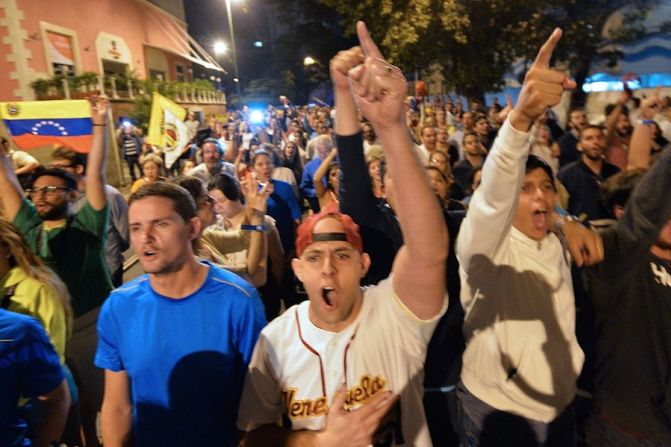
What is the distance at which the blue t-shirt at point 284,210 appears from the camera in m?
5.21

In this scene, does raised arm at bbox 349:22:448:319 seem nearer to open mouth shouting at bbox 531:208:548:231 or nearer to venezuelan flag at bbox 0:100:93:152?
open mouth shouting at bbox 531:208:548:231

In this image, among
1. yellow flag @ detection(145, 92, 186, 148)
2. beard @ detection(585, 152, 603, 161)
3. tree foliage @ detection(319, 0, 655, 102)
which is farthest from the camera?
tree foliage @ detection(319, 0, 655, 102)

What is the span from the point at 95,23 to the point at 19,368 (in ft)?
85.4

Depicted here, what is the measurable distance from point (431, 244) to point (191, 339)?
1217 millimetres

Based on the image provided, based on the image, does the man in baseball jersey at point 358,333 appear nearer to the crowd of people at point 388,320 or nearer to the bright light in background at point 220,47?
the crowd of people at point 388,320

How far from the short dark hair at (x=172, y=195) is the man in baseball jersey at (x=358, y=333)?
0.68m

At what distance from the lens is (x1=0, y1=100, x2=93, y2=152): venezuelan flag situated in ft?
16.8

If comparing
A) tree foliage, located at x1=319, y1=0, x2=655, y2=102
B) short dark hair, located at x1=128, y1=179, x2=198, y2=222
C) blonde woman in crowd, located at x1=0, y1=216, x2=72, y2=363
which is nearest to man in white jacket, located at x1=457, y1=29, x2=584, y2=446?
short dark hair, located at x1=128, y1=179, x2=198, y2=222

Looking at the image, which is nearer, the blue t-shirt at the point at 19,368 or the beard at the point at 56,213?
the blue t-shirt at the point at 19,368

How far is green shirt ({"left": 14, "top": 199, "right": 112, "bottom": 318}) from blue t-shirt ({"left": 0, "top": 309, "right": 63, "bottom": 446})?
148 centimetres

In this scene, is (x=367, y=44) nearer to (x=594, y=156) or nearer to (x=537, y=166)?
(x=537, y=166)

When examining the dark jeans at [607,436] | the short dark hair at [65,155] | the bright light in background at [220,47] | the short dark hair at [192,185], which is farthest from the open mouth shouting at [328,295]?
the bright light in background at [220,47]

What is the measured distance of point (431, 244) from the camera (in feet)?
4.89

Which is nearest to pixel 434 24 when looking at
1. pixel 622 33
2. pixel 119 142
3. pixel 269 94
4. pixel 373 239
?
Result: pixel 622 33
